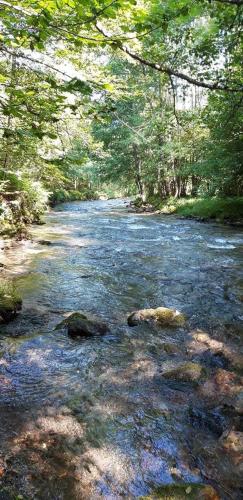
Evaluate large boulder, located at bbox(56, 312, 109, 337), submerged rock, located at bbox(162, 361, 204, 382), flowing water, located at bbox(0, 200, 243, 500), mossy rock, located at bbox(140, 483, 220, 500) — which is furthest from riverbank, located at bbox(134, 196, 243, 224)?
mossy rock, located at bbox(140, 483, 220, 500)

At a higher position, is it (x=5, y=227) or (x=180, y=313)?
(x=5, y=227)

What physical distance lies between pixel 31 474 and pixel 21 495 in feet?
0.75

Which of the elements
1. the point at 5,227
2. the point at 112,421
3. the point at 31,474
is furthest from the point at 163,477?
the point at 5,227

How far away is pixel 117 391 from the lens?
438cm

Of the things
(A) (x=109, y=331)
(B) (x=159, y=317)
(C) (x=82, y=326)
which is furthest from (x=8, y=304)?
(B) (x=159, y=317)

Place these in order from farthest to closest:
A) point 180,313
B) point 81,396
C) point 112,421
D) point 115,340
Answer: point 180,313
point 115,340
point 81,396
point 112,421

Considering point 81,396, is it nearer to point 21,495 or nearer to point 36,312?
point 21,495

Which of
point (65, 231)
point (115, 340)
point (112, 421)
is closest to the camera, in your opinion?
point (112, 421)

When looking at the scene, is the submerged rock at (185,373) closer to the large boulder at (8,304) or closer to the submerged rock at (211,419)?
the submerged rock at (211,419)

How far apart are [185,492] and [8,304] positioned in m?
4.35

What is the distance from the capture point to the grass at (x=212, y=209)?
19248 mm

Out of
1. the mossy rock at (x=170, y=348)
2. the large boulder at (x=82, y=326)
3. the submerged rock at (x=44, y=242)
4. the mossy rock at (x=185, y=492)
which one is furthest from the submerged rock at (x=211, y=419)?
the submerged rock at (x=44, y=242)

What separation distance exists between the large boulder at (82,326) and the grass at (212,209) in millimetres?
14317

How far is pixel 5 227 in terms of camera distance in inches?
541
